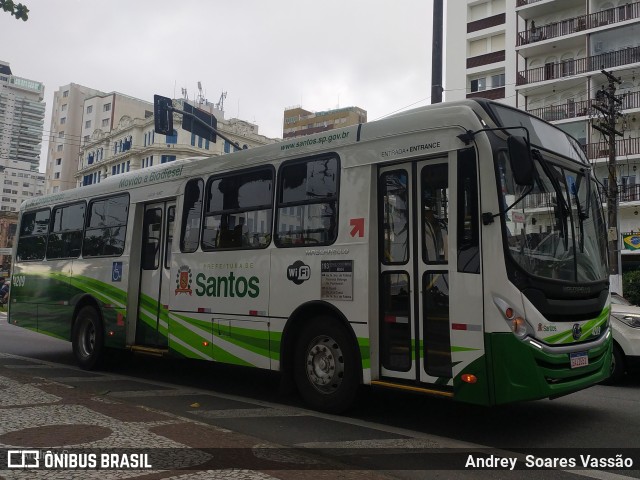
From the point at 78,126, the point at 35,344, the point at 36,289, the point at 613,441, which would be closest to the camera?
the point at 613,441

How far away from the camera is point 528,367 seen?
5074 mm

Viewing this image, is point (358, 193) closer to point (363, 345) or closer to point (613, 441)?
point (363, 345)

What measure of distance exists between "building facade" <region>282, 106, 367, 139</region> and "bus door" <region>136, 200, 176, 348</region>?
84180mm

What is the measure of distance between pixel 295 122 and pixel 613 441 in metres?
96.2

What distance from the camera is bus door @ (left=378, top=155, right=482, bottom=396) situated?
550cm

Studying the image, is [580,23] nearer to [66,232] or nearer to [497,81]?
[497,81]

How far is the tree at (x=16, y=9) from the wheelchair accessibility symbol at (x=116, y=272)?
12.9 ft

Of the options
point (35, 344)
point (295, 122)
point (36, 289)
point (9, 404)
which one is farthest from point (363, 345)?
point (295, 122)

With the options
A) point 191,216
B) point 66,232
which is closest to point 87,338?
point 66,232

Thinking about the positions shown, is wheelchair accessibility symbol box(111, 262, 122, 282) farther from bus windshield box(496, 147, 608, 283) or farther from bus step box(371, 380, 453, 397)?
bus windshield box(496, 147, 608, 283)

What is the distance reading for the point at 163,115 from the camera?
1789 centimetres

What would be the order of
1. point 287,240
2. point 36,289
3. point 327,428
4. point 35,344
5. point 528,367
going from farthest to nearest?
point 35,344, point 36,289, point 287,240, point 327,428, point 528,367

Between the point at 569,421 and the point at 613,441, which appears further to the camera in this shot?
the point at 569,421

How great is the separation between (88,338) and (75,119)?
95.1 meters
